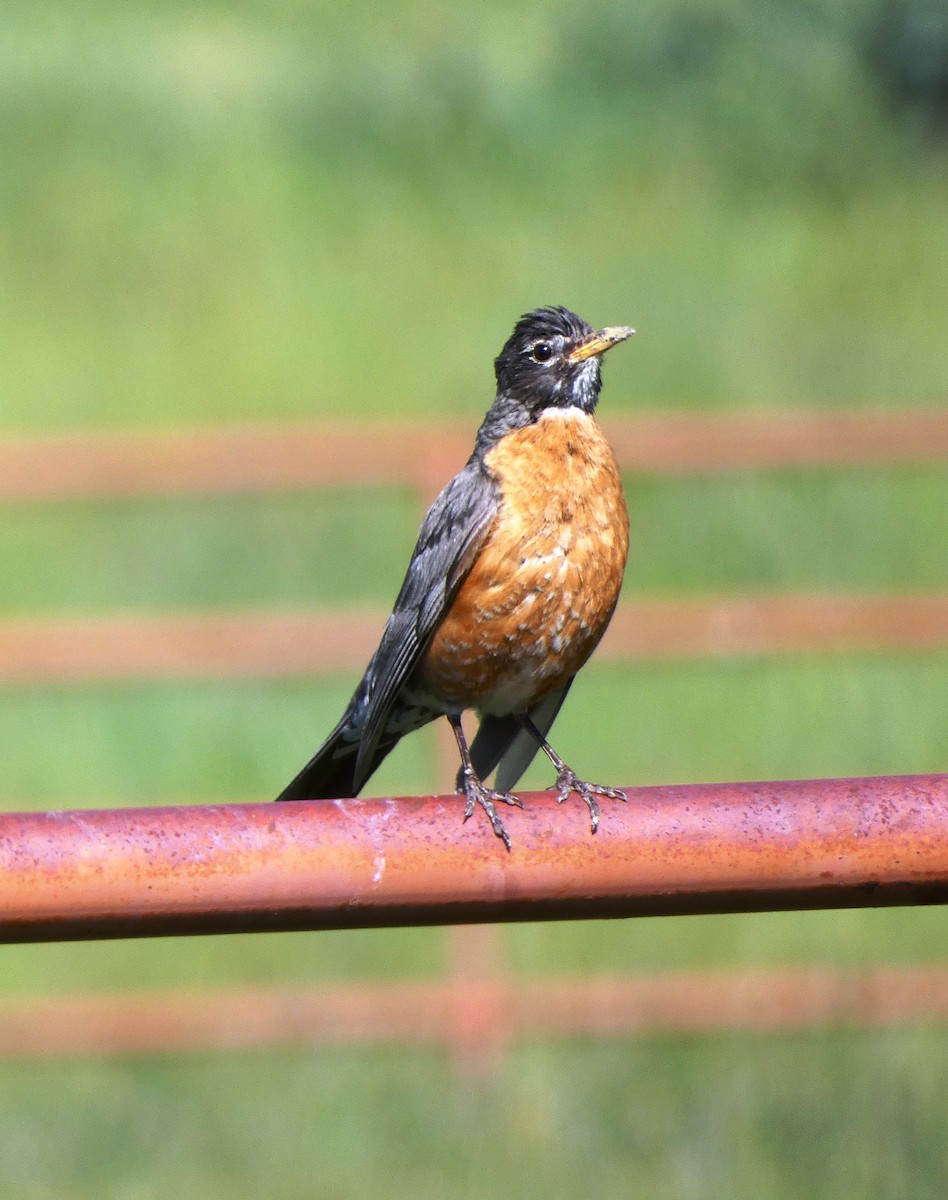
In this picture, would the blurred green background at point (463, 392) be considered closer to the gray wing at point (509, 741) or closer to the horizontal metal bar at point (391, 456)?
the horizontal metal bar at point (391, 456)

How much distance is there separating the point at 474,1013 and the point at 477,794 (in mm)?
3602

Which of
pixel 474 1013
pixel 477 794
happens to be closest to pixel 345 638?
pixel 474 1013

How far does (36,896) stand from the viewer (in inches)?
72.7

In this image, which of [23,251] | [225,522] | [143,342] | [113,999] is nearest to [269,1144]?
[113,999]

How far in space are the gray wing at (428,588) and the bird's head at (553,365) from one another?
195mm

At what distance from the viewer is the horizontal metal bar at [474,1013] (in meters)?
6.03

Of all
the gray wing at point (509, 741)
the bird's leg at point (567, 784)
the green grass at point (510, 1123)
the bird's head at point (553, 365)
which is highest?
the bird's head at point (553, 365)

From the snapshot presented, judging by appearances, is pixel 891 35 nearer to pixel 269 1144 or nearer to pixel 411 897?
pixel 269 1144

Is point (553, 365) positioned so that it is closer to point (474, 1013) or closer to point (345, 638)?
point (345, 638)

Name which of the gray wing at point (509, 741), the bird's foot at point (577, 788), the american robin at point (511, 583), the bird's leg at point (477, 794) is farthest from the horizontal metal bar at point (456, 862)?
the gray wing at point (509, 741)

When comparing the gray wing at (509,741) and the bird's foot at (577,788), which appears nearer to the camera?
the bird's foot at (577,788)

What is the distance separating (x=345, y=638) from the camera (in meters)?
6.10

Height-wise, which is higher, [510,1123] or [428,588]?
[428,588]

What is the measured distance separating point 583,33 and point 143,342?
20.5 feet
